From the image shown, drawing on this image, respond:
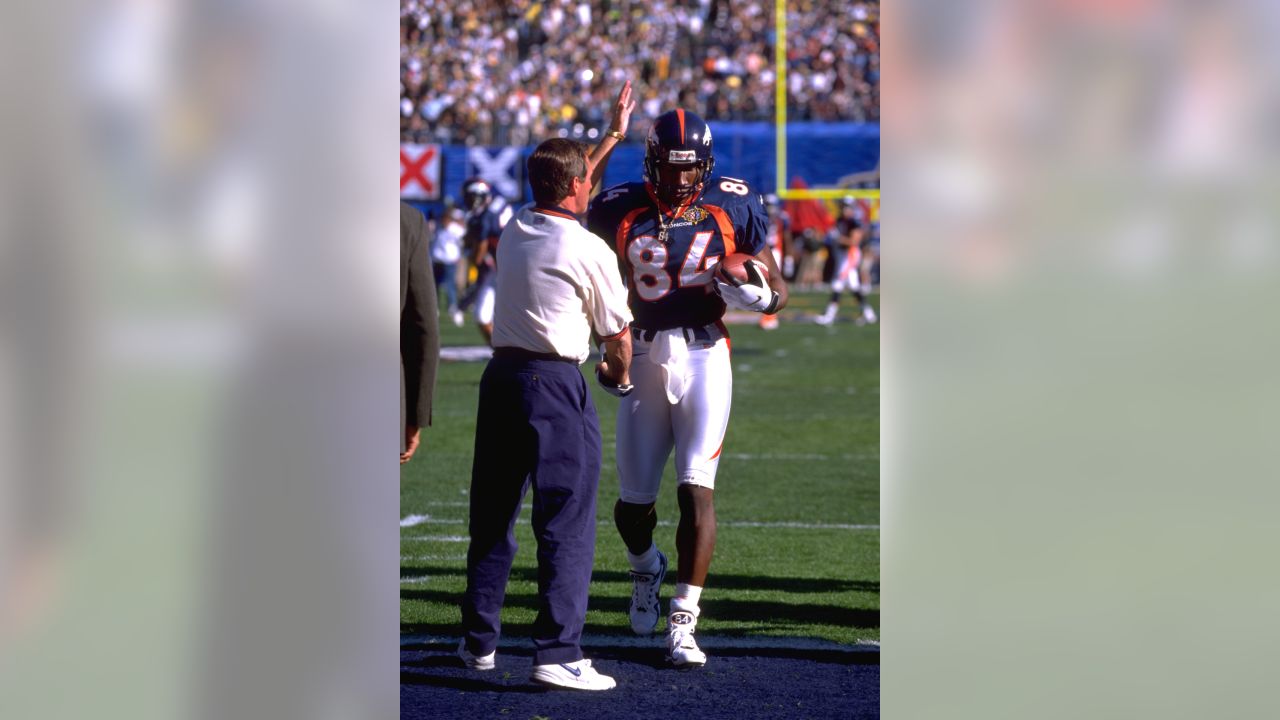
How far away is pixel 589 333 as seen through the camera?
4844 mm

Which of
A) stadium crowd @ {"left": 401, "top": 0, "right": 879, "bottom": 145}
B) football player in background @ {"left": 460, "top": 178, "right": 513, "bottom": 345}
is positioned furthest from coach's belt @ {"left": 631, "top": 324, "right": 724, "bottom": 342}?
stadium crowd @ {"left": 401, "top": 0, "right": 879, "bottom": 145}

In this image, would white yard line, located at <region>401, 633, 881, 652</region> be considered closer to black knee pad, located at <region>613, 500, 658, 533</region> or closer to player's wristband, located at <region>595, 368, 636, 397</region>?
black knee pad, located at <region>613, 500, 658, 533</region>

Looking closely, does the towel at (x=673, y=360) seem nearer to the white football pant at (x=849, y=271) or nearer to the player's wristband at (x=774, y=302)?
the player's wristband at (x=774, y=302)

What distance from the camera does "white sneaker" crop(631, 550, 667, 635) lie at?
18.2 feet

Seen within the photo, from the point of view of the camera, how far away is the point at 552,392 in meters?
4.74

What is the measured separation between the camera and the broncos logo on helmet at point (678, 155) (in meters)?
5.18

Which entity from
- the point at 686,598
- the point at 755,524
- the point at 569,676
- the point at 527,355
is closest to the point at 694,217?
the point at 527,355

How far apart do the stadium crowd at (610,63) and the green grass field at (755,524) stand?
47.6 ft

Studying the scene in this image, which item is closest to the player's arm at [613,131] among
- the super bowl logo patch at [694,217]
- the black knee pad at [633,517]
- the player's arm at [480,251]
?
the super bowl logo patch at [694,217]

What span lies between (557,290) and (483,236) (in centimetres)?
1011

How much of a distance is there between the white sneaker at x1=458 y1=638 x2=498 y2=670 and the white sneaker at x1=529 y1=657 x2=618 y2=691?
0.27 metres

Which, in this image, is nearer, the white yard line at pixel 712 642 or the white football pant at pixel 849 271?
the white yard line at pixel 712 642
